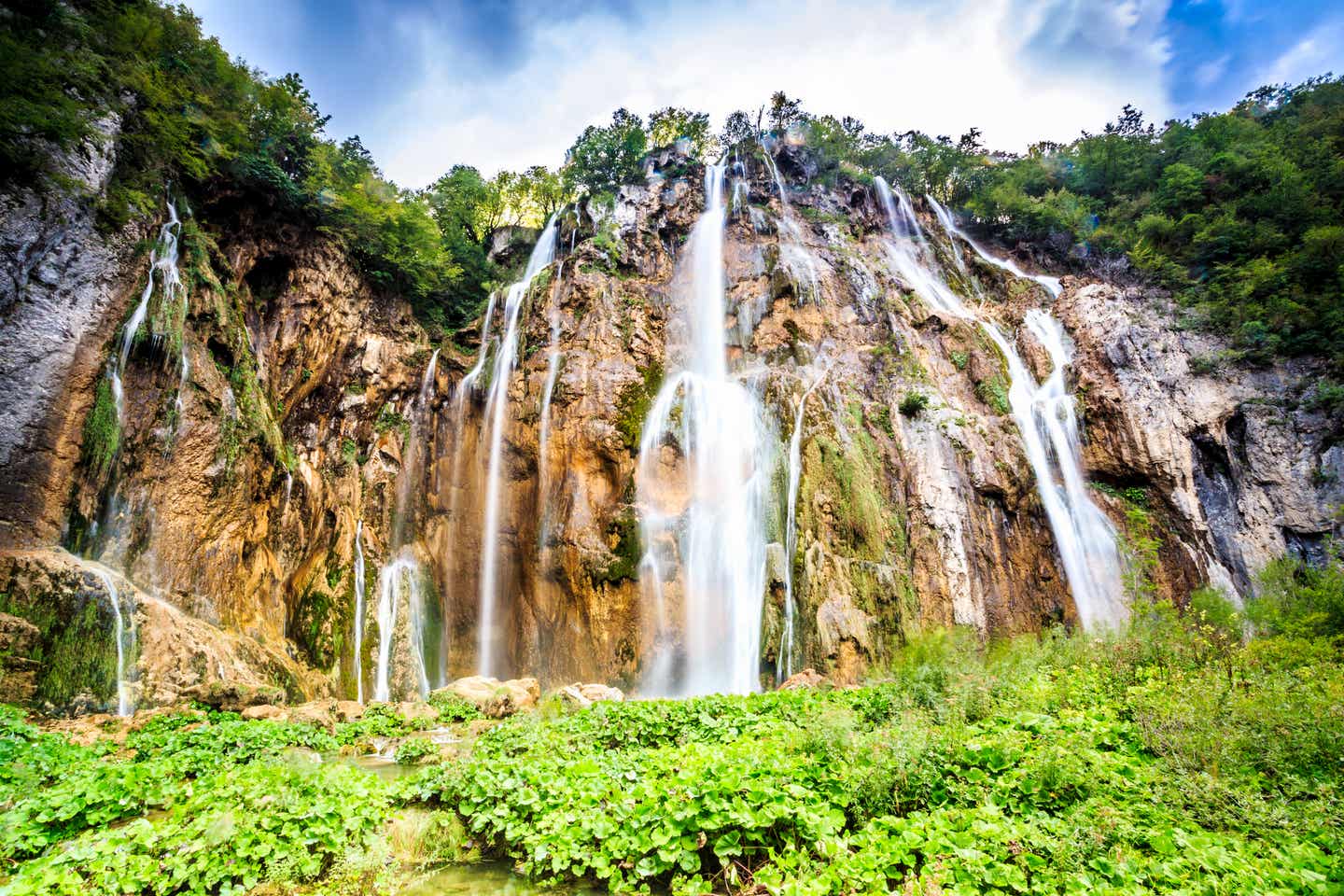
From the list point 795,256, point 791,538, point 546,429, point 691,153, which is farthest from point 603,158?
point 791,538

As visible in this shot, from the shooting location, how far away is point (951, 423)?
18109 mm

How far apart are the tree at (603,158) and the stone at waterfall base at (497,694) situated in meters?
26.0

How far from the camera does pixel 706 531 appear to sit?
659 inches

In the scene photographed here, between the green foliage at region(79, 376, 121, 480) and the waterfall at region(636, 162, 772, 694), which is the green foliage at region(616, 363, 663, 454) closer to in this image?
the waterfall at region(636, 162, 772, 694)

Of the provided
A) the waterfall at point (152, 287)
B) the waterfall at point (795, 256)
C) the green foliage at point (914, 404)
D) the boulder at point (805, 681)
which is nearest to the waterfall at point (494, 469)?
the waterfall at point (152, 287)

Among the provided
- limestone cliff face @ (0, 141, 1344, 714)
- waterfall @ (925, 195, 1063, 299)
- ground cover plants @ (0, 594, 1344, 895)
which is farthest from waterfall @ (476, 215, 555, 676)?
waterfall @ (925, 195, 1063, 299)

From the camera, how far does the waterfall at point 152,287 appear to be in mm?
11859

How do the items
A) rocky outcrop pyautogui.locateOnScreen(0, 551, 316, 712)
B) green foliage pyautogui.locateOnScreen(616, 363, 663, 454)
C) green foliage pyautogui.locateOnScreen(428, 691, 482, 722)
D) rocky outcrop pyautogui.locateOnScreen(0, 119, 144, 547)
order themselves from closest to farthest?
rocky outcrop pyautogui.locateOnScreen(0, 551, 316, 712), rocky outcrop pyautogui.locateOnScreen(0, 119, 144, 547), green foliage pyautogui.locateOnScreen(428, 691, 482, 722), green foliage pyautogui.locateOnScreen(616, 363, 663, 454)

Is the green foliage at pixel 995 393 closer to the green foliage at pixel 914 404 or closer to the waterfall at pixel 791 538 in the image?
the green foliage at pixel 914 404

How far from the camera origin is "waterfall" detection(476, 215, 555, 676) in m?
17.7

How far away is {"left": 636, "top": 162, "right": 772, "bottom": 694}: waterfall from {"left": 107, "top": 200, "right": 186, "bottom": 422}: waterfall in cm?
1215

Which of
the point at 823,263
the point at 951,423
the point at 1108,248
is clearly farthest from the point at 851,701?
the point at 1108,248

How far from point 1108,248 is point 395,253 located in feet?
103

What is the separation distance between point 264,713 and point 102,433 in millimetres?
6766
